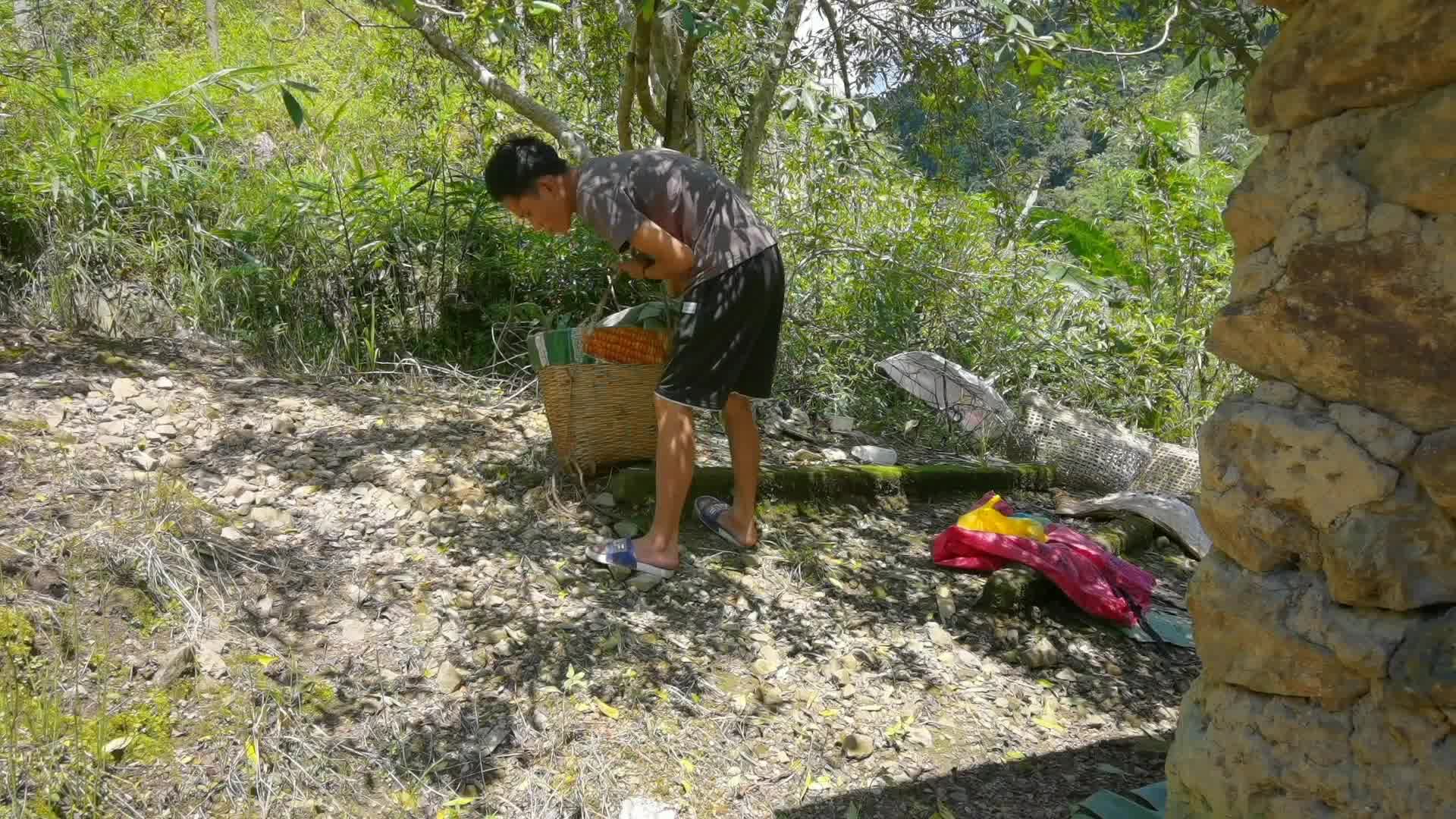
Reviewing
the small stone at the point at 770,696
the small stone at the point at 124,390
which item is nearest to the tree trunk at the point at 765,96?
the small stone at the point at 770,696

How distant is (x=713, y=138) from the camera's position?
216 inches

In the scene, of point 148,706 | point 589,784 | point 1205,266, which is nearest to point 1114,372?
point 1205,266

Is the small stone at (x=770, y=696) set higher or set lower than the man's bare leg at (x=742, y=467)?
lower

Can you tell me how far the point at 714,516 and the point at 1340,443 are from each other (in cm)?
227

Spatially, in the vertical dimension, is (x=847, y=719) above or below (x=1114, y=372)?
below

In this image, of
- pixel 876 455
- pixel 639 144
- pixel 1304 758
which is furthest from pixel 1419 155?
pixel 639 144

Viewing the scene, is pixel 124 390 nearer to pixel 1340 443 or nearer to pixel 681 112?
pixel 681 112

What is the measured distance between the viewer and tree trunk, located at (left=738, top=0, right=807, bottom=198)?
14.7ft

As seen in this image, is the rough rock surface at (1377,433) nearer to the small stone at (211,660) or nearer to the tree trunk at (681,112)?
the small stone at (211,660)

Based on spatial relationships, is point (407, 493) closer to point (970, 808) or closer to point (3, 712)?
point (3, 712)

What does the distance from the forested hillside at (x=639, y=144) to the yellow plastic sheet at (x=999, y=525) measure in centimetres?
166

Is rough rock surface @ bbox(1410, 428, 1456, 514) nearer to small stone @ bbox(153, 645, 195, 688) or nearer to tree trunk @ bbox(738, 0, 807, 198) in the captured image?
small stone @ bbox(153, 645, 195, 688)

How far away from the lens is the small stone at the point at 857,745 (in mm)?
2711

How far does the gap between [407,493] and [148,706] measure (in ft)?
4.41
